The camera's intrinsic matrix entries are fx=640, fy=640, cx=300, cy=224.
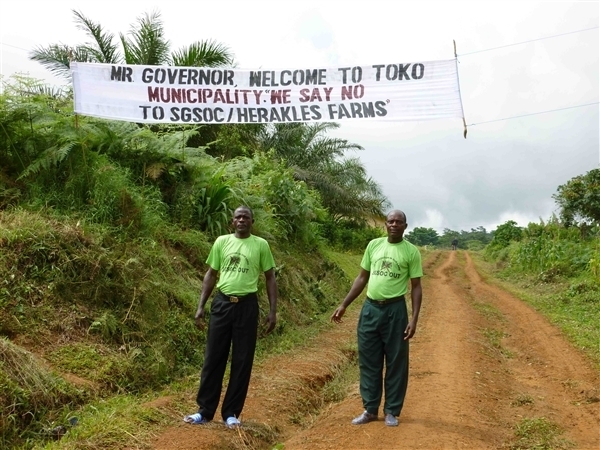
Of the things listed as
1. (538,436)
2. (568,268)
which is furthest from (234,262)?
(568,268)

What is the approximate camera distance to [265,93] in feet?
29.5

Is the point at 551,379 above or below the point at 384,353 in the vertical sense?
below

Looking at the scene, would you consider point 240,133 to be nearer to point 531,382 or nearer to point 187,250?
point 187,250

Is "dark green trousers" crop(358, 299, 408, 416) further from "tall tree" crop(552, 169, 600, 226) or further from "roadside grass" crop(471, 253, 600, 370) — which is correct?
"tall tree" crop(552, 169, 600, 226)

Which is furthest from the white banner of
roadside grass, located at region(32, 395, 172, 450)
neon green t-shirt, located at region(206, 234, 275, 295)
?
roadside grass, located at region(32, 395, 172, 450)

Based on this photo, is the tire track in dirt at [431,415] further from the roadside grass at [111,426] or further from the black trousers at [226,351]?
the roadside grass at [111,426]

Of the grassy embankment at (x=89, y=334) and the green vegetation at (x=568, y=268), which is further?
the green vegetation at (x=568, y=268)

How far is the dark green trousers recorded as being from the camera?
5777mm

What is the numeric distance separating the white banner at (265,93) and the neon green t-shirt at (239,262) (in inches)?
136

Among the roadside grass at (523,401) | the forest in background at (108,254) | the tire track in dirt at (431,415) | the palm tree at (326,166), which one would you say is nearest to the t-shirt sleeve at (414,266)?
the tire track in dirt at (431,415)

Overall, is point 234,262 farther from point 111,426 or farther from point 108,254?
point 108,254

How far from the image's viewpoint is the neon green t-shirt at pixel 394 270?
5781 millimetres

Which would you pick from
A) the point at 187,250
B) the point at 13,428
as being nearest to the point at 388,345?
the point at 13,428

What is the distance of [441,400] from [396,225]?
83.9 inches
